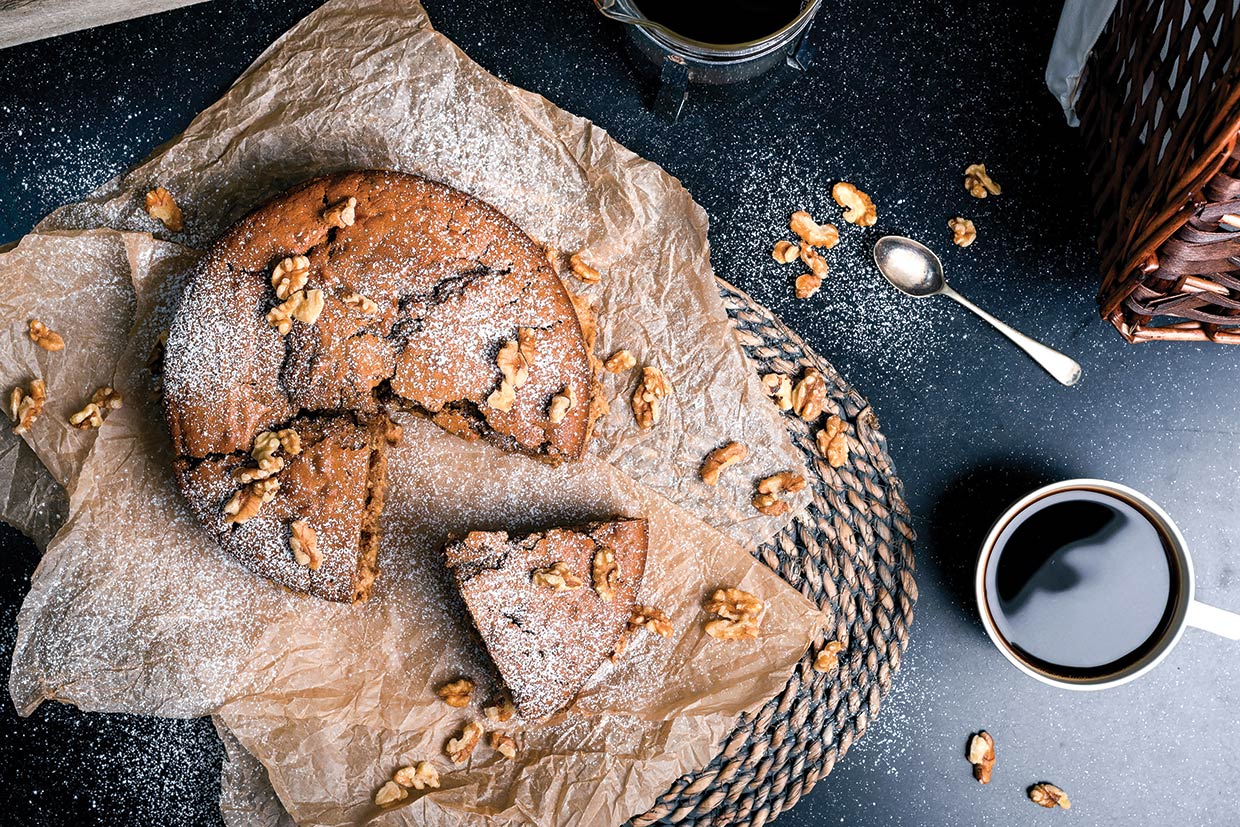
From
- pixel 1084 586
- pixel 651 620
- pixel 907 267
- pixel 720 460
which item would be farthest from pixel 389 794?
pixel 907 267

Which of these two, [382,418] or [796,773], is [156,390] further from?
[796,773]

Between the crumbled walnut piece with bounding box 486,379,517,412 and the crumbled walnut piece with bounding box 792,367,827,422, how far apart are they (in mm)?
709

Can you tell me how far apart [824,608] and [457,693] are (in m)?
0.89

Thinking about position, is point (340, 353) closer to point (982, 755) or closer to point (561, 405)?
point (561, 405)

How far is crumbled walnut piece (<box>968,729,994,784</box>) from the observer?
8.13 feet

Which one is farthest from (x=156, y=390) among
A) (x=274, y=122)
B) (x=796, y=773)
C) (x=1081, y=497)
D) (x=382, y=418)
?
(x=1081, y=497)

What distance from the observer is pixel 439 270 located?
2.06 m

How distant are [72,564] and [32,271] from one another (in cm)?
69

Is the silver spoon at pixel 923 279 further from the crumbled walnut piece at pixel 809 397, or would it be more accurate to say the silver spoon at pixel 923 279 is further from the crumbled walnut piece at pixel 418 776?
the crumbled walnut piece at pixel 418 776

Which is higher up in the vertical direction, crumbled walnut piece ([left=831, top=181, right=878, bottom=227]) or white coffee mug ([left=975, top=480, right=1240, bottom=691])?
crumbled walnut piece ([left=831, top=181, right=878, bottom=227])

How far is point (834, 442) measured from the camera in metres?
2.31

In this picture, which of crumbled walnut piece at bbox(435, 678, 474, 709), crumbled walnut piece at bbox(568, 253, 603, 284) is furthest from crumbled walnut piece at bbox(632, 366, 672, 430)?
crumbled walnut piece at bbox(435, 678, 474, 709)

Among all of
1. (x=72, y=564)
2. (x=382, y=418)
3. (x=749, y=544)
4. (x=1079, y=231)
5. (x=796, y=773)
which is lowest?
(x=796, y=773)

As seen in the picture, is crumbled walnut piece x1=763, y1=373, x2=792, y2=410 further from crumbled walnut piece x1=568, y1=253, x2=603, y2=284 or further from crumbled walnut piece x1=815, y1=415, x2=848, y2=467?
crumbled walnut piece x1=568, y1=253, x2=603, y2=284
